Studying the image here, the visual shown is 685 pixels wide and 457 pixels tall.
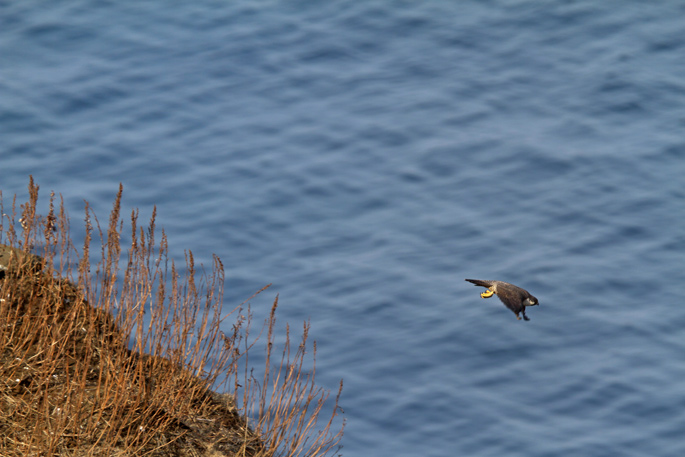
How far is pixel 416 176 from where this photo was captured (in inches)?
559

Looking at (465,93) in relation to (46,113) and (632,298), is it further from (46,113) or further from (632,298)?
(46,113)

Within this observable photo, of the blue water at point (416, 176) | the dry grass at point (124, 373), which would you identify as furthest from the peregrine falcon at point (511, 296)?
the blue water at point (416, 176)

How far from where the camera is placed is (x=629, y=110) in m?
15.6

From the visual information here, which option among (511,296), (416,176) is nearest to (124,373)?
(511,296)

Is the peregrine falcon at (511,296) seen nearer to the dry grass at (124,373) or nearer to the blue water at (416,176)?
the dry grass at (124,373)

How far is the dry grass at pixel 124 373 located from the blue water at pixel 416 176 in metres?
2.60

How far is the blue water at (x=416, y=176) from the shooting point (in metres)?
11.0

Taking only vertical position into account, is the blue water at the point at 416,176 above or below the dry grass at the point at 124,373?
above

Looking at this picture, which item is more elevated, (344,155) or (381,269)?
(344,155)

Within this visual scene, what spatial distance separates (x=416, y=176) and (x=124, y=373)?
7619mm

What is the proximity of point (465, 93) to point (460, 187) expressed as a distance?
2417 millimetres

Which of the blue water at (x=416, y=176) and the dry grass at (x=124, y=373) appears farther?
the blue water at (x=416, y=176)

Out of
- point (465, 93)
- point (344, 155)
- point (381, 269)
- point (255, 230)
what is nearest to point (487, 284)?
point (381, 269)

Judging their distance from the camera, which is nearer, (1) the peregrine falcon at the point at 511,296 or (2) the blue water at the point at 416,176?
(1) the peregrine falcon at the point at 511,296
